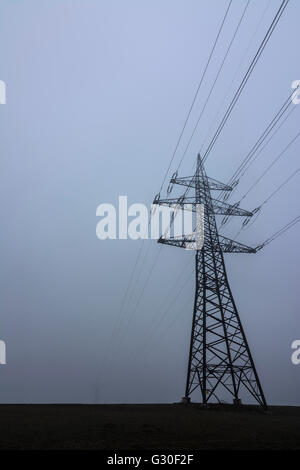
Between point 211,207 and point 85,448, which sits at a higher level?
point 211,207

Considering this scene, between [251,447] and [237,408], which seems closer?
[251,447]

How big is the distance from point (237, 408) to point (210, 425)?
7474 millimetres

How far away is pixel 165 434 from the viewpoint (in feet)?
39.5

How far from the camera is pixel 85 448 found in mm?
9547

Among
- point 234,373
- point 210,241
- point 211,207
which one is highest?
point 211,207

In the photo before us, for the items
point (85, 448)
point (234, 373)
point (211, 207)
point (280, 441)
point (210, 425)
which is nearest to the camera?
point (85, 448)

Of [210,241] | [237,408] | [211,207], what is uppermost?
[211,207]
